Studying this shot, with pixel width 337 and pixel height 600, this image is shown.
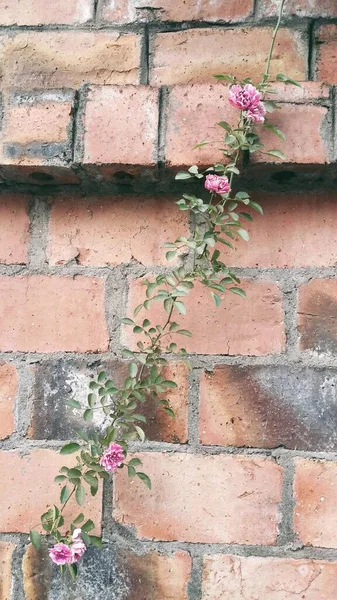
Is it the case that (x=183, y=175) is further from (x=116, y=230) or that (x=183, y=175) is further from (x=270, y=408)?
(x=270, y=408)

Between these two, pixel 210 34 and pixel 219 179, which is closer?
pixel 219 179

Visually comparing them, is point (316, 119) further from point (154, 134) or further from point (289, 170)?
point (154, 134)

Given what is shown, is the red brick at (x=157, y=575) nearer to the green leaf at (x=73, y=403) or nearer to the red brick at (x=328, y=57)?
the green leaf at (x=73, y=403)

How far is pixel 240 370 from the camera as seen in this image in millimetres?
1128

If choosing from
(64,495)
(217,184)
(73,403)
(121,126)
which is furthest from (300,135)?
(64,495)

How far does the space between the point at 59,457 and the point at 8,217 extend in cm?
39

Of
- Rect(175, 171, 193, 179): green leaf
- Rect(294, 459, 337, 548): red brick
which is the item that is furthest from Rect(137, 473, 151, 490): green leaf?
Rect(175, 171, 193, 179): green leaf

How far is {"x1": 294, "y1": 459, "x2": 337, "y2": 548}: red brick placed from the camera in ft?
3.54

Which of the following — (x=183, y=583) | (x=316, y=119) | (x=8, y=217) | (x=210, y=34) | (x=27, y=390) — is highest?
(x=210, y=34)

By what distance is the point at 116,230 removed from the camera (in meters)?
1.18

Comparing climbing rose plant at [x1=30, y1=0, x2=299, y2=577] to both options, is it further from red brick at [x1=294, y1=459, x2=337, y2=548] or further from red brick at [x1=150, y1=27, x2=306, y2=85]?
red brick at [x1=294, y1=459, x2=337, y2=548]

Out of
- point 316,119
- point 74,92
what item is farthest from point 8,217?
point 316,119

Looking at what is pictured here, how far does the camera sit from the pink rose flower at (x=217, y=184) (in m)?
1.06

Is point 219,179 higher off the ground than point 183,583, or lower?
higher
